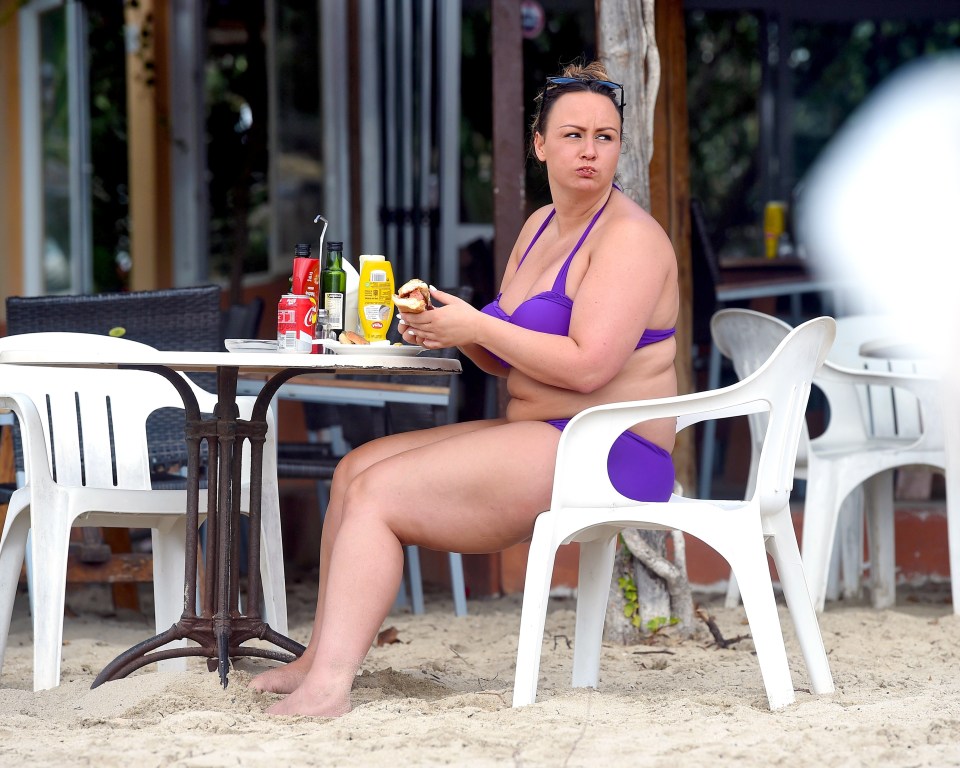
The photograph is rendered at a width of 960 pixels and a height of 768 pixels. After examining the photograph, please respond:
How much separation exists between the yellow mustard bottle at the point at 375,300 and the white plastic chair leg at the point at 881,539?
189 cm

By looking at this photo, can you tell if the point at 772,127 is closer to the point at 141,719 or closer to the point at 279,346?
the point at 279,346

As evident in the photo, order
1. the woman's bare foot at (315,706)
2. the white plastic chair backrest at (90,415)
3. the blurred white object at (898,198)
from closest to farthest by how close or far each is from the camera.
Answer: the woman's bare foot at (315,706) → the white plastic chair backrest at (90,415) → the blurred white object at (898,198)

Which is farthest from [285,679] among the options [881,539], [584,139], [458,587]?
[881,539]

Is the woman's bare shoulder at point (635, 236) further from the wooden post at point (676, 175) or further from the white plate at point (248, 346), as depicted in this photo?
the wooden post at point (676, 175)

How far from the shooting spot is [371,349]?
102 inches

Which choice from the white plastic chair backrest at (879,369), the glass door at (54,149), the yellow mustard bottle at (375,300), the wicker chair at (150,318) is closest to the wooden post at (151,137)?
the glass door at (54,149)

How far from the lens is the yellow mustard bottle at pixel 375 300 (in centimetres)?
272

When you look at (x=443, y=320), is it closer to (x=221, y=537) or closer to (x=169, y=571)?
(x=221, y=537)

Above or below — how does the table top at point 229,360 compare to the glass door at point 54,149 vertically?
below

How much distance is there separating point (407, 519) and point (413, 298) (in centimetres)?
40

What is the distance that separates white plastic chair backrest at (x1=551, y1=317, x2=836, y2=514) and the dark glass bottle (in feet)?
1.95

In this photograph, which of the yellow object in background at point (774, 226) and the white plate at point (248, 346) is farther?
the yellow object in background at point (774, 226)

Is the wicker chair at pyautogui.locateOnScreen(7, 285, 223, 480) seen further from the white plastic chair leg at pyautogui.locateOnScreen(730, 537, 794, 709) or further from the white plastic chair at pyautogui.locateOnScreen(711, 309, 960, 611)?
the white plastic chair leg at pyautogui.locateOnScreen(730, 537, 794, 709)

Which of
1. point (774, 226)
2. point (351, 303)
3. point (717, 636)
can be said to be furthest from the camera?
point (774, 226)
